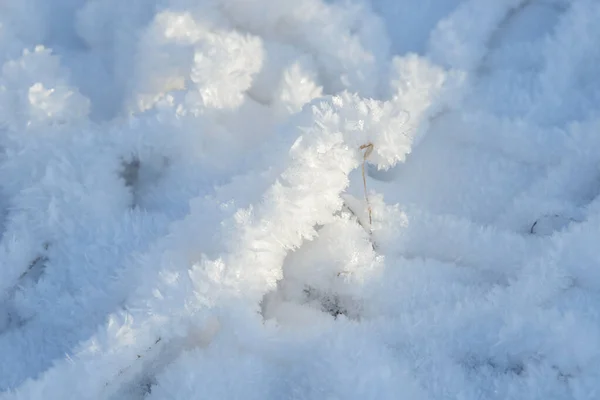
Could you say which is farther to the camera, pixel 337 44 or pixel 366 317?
pixel 337 44

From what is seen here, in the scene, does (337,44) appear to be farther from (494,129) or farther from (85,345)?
(85,345)

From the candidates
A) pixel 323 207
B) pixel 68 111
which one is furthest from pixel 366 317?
pixel 68 111

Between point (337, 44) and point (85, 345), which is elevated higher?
point (337, 44)

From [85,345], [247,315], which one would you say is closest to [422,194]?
[247,315]

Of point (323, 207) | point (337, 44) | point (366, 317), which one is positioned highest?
point (337, 44)

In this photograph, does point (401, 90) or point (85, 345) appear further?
point (401, 90)

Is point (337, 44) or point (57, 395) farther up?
point (337, 44)

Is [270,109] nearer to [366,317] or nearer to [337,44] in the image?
[337,44]
